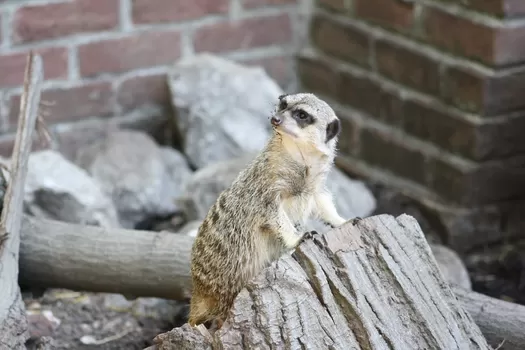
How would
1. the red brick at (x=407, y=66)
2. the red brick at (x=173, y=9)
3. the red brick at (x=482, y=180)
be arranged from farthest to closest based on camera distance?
1. the red brick at (x=173, y=9)
2. the red brick at (x=407, y=66)
3. the red brick at (x=482, y=180)

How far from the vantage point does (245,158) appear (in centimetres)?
334

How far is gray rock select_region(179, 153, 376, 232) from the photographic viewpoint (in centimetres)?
318

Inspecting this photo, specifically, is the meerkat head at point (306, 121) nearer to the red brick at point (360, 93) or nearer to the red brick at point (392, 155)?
the red brick at point (392, 155)

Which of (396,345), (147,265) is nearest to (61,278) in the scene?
(147,265)

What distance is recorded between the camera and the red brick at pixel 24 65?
11.0ft

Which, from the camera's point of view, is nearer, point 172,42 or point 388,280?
point 388,280

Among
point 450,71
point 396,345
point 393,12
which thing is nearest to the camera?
point 396,345

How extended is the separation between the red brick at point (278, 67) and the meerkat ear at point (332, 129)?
191 centimetres

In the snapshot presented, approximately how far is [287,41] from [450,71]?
0.87m

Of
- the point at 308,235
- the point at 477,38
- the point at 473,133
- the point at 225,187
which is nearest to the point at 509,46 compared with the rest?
the point at 477,38

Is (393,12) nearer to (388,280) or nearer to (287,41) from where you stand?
(287,41)

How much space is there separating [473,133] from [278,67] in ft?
3.34

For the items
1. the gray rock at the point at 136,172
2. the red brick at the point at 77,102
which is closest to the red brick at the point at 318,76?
the gray rock at the point at 136,172

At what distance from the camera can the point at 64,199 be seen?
3094mm
